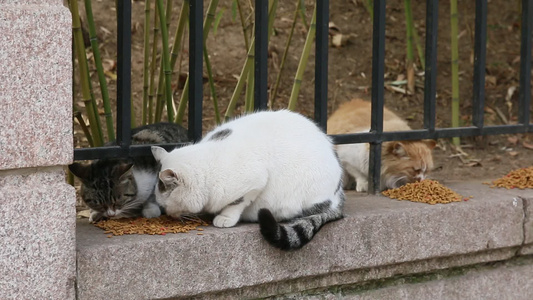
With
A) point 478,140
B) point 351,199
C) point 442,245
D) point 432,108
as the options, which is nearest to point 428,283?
point 442,245

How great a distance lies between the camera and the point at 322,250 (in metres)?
2.88

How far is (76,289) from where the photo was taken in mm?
2377

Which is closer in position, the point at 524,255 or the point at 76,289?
the point at 76,289

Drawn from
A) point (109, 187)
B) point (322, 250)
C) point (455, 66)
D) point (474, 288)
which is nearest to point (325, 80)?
point (322, 250)

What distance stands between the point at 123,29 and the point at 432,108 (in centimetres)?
152

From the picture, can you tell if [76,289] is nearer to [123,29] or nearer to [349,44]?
[123,29]

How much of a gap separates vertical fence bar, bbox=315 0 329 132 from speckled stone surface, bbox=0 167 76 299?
1238 mm

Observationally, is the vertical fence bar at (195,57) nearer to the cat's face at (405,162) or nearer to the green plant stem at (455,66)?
the cat's face at (405,162)

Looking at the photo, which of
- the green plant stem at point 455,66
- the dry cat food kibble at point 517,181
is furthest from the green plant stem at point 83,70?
the green plant stem at point 455,66

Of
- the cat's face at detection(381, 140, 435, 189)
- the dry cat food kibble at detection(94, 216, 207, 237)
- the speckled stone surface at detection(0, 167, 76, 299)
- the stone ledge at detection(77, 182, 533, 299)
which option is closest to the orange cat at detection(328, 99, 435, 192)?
the cat's face at detection(381, 140, 435, 189)

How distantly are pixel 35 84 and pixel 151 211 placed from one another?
0.98 m

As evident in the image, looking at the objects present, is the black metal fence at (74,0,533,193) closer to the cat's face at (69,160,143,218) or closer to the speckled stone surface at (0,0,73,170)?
the cat's face at (69,160,143,218)

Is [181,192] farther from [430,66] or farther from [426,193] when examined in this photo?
[430,66]

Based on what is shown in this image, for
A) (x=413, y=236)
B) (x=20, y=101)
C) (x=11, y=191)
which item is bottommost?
(x=413, y=236)
